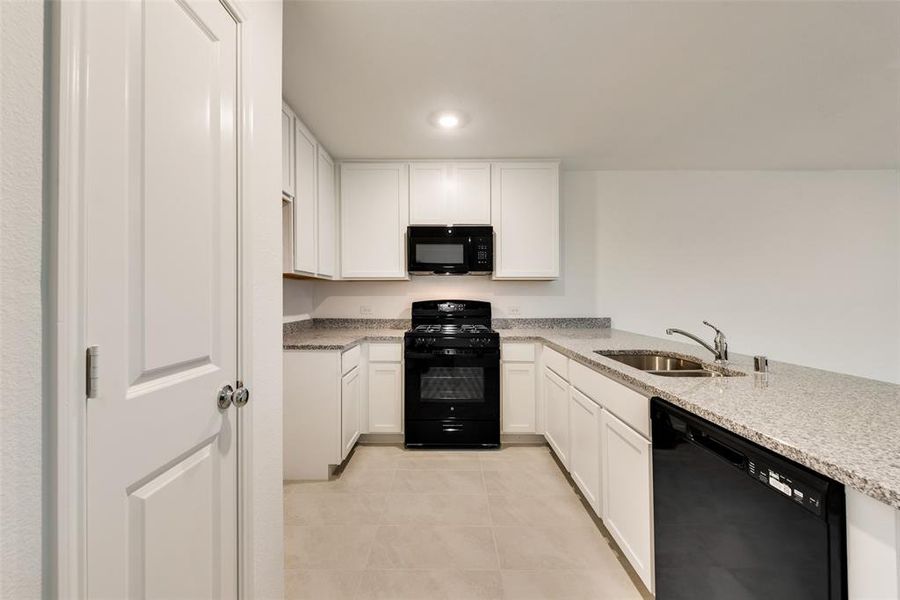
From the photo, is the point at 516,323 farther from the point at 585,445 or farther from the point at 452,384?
the point at 585,445

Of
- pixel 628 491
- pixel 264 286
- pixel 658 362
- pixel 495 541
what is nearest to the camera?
pixel 264 286

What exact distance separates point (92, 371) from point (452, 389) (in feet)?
7.69

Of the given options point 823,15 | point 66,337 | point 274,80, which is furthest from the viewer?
point 823,15

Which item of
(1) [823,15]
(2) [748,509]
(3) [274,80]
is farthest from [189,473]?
(1) [823,15]

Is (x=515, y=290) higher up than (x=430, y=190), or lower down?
lower down

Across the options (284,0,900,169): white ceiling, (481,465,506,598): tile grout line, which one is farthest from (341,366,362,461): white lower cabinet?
(284,0,900,169): white ceiling

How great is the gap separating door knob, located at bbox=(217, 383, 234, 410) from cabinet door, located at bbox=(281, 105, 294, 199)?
1592 millimetres

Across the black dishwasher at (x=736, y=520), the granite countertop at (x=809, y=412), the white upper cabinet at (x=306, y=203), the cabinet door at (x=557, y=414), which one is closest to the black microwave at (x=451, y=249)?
the white upper cabinet at (x=306, y=203)

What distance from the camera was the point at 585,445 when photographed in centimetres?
200

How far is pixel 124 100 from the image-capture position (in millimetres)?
695

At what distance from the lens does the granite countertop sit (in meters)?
0.70

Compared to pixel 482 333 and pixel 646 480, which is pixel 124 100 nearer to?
pixel 646 480

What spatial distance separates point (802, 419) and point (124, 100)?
5.49ft

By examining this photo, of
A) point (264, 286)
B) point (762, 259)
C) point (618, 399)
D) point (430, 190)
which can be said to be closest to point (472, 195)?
point (430, 190)
